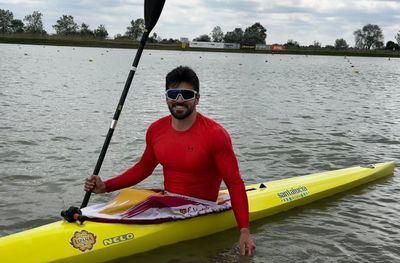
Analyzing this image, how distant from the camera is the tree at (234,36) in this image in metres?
144

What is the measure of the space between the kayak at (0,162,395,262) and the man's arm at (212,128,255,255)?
1.06 m

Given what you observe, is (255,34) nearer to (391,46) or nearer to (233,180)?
(391,46)

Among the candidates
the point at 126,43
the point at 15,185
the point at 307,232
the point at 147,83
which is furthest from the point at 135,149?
the point at 126,43

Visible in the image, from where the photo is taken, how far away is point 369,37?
152 meters

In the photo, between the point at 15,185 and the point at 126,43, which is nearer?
the point at 15,185

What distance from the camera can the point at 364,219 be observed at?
7.27m

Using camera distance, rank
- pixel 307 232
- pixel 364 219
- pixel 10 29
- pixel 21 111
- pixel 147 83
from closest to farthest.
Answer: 1. pixel 307 232
2. pixel 364 219
3. pixel 21 111
4. pixel 147 83
5. pixel 10 29

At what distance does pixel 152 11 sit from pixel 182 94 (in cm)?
226

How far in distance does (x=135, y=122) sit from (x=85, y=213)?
31.3 ft

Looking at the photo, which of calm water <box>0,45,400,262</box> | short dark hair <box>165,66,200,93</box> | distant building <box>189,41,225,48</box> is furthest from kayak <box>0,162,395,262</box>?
distant building <box>189,41,225,48</box>

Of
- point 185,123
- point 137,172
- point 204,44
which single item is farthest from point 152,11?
point 204,44

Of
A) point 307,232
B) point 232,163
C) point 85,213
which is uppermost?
point 232,163

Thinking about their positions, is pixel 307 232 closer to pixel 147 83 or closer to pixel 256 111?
pixel 256 111

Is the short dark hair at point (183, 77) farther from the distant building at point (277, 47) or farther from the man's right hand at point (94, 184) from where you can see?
the distant building at point (277, 47)
